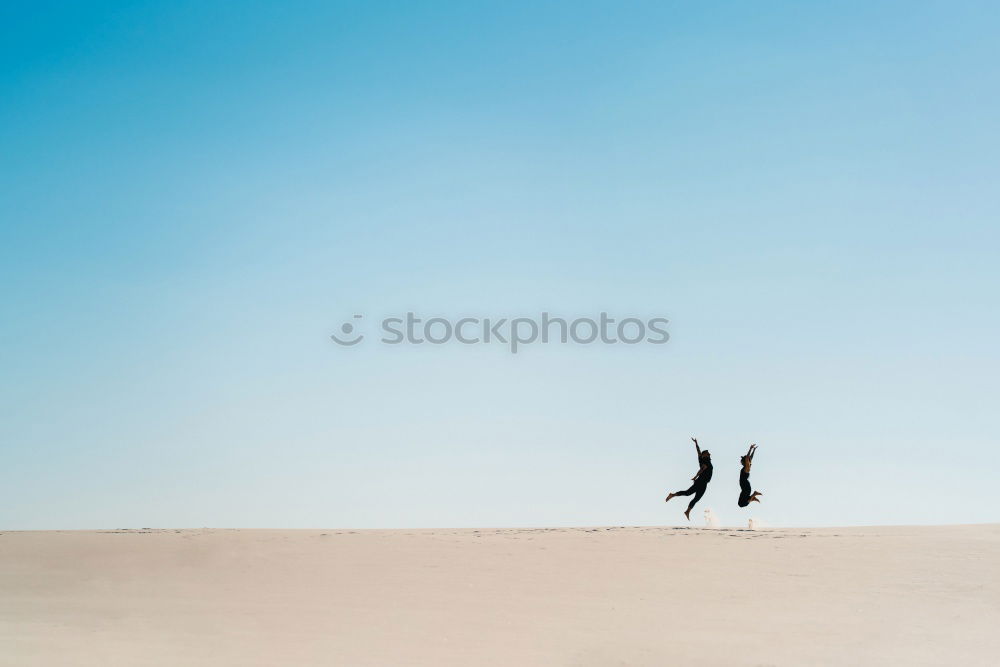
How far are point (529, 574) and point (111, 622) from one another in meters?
6.84

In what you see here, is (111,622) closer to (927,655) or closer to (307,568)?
(307,568)

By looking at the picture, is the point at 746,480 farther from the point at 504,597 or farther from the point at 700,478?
the point at 504,597

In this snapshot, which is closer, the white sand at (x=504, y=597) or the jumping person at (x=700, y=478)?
the white sand at (x=504, y=597)

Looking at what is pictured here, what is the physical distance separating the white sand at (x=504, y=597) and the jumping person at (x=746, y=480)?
82 centimetres

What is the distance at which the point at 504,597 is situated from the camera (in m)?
14.7

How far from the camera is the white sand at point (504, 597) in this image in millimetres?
11594

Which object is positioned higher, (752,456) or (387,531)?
(752,456)

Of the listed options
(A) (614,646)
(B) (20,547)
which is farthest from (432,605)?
(B) (20,547)

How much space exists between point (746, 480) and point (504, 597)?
6.23m

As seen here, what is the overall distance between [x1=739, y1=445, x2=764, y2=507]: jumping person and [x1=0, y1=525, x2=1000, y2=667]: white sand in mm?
815

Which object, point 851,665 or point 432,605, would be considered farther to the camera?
point 432,605

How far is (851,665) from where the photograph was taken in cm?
1098

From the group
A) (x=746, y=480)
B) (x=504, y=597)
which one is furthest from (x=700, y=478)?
(x=504, y=597)

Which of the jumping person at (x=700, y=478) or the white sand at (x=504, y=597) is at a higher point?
the jumping person at (x=700, y=478)
